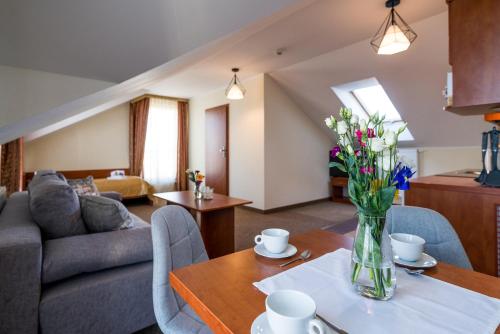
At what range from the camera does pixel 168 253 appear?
3.26 feet

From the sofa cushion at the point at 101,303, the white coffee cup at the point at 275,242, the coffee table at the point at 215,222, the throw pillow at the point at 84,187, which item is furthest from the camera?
the throw pillow at the point at 84,187

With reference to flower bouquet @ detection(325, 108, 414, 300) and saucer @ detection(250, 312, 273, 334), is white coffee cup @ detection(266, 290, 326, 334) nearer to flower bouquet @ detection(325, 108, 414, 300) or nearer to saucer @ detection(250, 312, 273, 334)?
saucer @ detection(250, 312, 273, 334)

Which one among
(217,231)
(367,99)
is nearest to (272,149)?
(367,99)

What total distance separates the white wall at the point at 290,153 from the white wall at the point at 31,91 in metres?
3.03

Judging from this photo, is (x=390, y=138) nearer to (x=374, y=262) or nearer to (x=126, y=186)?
(x=374, y=262)

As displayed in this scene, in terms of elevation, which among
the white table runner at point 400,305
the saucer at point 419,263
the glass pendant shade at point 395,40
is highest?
the glass pendant shade at point 395,40

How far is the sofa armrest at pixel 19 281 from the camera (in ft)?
3.77

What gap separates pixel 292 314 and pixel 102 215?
1451 mm

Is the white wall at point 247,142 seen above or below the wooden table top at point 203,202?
above

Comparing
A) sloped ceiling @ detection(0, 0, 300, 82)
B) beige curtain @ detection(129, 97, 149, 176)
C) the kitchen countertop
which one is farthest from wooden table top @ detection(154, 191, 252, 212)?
beige curtain @ detection(129, 97, 149, 176)

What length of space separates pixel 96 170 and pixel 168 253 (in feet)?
18.2

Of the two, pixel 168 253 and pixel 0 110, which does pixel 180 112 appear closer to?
pixel 0 110

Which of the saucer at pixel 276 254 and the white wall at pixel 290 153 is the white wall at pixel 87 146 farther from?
the saucer at pixel 276 254

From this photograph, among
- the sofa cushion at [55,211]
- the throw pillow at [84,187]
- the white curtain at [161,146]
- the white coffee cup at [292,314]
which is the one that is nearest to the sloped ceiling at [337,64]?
the throw pillow at [84,187]
